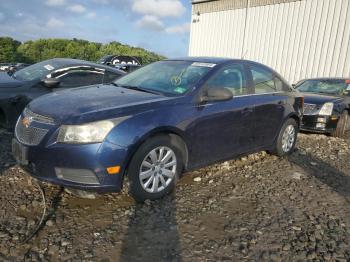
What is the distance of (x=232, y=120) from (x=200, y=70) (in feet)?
2.43

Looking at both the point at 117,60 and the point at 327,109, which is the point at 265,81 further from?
the point at 117,60

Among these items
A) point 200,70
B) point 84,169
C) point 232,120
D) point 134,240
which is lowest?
point 134,240

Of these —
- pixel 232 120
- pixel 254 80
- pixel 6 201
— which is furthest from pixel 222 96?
pixel 6 201

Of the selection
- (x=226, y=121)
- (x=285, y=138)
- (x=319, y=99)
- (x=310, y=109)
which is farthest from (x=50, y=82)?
(x=319, y=99)

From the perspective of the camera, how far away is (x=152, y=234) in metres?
3.13

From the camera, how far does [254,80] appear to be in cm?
489

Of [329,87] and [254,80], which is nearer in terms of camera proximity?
[254,80]

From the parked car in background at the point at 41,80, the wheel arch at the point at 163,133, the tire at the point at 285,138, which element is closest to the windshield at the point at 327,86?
the tire at the point at 285,138

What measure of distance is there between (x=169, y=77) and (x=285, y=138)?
2.37m

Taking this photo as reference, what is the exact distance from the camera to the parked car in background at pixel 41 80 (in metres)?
5.54

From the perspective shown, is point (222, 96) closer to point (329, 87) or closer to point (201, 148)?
point (201, 148)

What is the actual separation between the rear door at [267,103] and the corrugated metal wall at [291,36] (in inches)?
413

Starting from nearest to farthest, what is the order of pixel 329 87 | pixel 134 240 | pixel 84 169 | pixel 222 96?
pixel 134 240 → pixel 84 169 → pixel 222 96 → pixel 329 87

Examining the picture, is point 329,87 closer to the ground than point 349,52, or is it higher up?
closer to the ground
